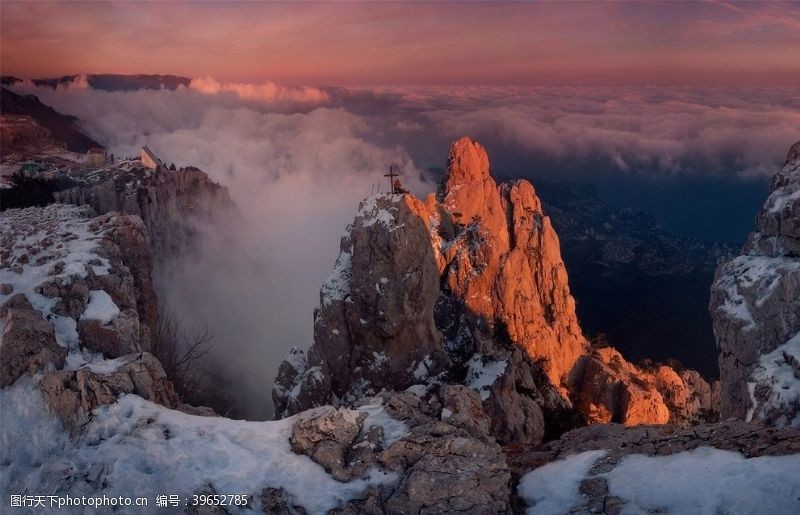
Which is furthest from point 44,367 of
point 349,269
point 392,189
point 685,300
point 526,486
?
point 685,300

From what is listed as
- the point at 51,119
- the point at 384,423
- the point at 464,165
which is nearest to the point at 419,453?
the point at 384,423

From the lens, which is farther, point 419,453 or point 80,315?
point 80,315

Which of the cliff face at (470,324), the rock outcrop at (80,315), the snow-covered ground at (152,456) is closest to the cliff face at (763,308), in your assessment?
the cliff face at (470,324)

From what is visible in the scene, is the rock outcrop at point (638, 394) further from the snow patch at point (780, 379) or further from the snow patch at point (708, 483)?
the snow patch at point (708, 483)

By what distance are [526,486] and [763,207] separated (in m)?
26.6

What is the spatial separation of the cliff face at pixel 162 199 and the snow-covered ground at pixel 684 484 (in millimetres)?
65901

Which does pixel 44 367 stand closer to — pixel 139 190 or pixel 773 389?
pixel 773 389

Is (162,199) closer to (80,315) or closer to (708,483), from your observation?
(80,315)

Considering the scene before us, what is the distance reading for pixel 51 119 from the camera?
129750 mm

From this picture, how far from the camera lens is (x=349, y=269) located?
1914 inches

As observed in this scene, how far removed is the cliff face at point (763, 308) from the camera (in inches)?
1161

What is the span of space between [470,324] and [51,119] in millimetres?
119821

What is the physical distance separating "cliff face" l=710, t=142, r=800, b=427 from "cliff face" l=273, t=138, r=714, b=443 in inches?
681

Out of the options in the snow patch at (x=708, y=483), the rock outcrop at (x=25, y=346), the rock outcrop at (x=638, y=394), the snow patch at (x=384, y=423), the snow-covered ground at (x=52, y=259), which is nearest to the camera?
the snow patch at (x=708, y=483)
